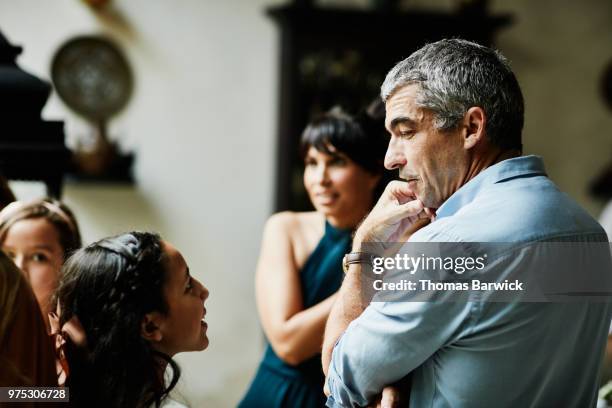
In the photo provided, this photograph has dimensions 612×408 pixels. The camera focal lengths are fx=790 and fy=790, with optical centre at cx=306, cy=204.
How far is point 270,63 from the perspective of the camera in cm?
364

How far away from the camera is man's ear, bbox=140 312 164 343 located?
3.78 ft

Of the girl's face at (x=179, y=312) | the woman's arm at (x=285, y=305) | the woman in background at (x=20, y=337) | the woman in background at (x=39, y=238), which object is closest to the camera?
the woman in background at (x=20, y=337)

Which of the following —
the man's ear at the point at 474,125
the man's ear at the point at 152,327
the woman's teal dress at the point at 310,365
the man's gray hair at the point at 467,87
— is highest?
the man's gray hair at the point at 467,87

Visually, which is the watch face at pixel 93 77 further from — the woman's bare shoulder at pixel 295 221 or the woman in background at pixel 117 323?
the woman in background at pixel 117 323

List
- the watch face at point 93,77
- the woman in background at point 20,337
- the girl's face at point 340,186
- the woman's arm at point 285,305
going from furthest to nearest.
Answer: the watch face at point 93,77
the girl's face at point 340,186
the woman's arm at point 285,305
the woman in background at point 20,337

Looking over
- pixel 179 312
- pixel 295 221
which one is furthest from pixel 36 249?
pixel 295 221

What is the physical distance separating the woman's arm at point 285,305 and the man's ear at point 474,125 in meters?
0.79

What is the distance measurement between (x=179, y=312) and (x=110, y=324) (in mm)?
122

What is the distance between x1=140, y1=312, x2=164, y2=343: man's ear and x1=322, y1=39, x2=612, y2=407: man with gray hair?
259 mm

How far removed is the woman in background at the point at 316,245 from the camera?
1920 mm

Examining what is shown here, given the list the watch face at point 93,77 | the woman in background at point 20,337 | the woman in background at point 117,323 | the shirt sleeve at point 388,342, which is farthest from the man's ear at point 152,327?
the watch face at point 93,77

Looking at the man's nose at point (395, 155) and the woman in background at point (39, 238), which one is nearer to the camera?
the man's nose at point (395, 155)

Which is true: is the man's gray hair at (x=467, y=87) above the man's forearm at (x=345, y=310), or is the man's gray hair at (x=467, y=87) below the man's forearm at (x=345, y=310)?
above

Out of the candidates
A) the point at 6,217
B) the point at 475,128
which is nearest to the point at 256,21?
the point at 6,217
